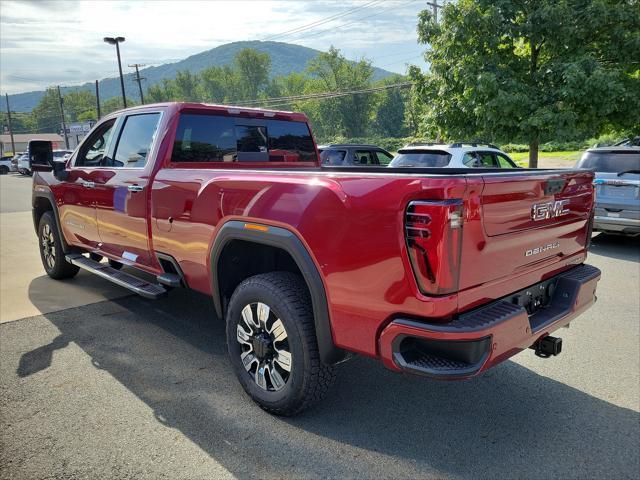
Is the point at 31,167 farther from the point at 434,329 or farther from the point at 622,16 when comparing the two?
the point at 622,16

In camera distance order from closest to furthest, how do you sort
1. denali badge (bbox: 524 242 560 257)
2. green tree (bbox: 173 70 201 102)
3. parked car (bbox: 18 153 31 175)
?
denali badge (bbox: 524 242 560 257) → parked car (bbox: 18 153 31 175) → green tree (bbox: 173 70 201 102)

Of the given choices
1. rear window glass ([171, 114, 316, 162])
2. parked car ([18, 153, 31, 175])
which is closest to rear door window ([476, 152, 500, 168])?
rear window glass ([171, 114, 316, 162])

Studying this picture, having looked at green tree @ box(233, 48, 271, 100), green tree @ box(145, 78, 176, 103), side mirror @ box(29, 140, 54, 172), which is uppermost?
green tree @ box(233, 48, 271, 100)

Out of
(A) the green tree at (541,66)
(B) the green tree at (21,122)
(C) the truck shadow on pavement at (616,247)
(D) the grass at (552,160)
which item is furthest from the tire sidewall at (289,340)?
(B) the green tree at (21,122)

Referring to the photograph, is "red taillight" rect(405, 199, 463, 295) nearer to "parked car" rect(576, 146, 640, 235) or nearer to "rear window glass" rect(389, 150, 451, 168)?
"parked car" rect(576, 146, 640, 235)

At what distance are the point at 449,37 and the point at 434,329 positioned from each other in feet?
35.4

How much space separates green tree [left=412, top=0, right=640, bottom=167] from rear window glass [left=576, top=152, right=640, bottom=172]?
2039mm

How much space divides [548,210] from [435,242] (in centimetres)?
104

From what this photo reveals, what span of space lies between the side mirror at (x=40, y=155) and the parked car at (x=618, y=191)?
769 cm

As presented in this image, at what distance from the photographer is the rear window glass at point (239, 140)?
13.4 feet

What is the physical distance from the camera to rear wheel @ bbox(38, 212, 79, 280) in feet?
19.1

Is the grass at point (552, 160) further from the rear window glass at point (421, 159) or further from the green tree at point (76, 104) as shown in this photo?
the green tree at point (76, 104)

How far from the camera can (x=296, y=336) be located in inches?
108

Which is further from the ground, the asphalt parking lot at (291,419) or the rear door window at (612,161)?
the rear door window at (612,161)
